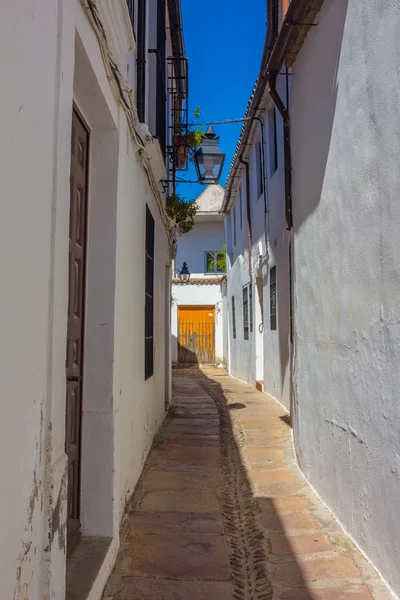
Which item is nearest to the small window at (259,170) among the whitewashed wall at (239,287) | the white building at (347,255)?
the whitewashed wall at (239,287)

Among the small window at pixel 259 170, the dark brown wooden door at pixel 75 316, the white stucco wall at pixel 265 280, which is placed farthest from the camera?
the small window at pixel 259 170

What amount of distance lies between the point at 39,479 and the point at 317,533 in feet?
7.18

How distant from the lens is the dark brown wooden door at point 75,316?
2.84 metres

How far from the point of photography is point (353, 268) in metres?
3.21

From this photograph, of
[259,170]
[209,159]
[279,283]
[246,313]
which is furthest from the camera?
[246,313]

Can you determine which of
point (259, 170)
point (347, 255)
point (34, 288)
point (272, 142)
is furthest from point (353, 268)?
point (259, 170)

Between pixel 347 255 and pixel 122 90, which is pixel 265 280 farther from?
pixel 122 90

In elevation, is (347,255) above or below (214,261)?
below

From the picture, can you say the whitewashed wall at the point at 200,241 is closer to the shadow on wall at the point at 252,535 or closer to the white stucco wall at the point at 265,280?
the white stucco wall at the point at 265,280

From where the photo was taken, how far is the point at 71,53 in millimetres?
2166

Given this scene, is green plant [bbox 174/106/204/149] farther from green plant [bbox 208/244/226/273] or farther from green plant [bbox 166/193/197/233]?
green plant [bbox 208/244/226/273]

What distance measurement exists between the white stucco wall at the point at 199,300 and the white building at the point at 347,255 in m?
12.9

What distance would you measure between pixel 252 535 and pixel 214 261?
1777 cm

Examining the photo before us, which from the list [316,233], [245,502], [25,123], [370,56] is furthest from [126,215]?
[245,502]
